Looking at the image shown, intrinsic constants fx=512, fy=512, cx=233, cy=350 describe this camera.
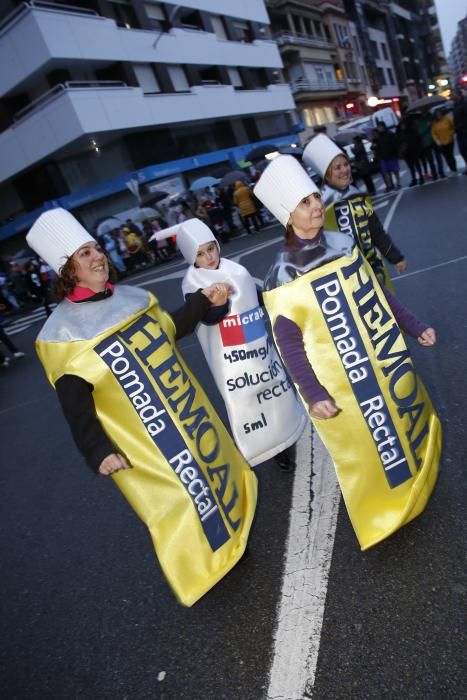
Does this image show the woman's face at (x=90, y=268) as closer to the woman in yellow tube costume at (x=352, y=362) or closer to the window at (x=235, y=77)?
the woman in yellow tube costume at (x=352, y=362)

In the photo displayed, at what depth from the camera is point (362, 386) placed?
233 centimetres

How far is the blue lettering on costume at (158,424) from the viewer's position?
2.34 metres

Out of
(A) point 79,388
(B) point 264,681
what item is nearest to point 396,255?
(A) point 79,388

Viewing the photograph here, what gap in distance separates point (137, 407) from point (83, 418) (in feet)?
0.82

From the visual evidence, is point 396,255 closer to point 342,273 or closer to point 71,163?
point 342,273

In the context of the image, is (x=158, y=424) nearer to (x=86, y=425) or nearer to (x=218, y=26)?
(x=86, y=425)

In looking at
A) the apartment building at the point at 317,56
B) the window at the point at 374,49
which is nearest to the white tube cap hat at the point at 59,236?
the apartment building at the point at 317,56

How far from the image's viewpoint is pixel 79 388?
224cm

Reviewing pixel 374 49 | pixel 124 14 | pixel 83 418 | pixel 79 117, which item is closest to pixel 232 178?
pixel 79 117

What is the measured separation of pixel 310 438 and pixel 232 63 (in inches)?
1421

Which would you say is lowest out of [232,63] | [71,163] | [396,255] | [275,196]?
[396,255]

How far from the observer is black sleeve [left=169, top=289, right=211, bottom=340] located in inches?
107

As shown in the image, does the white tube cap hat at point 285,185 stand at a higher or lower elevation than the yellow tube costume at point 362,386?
higher

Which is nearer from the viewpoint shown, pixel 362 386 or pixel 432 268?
pixel 362 386
